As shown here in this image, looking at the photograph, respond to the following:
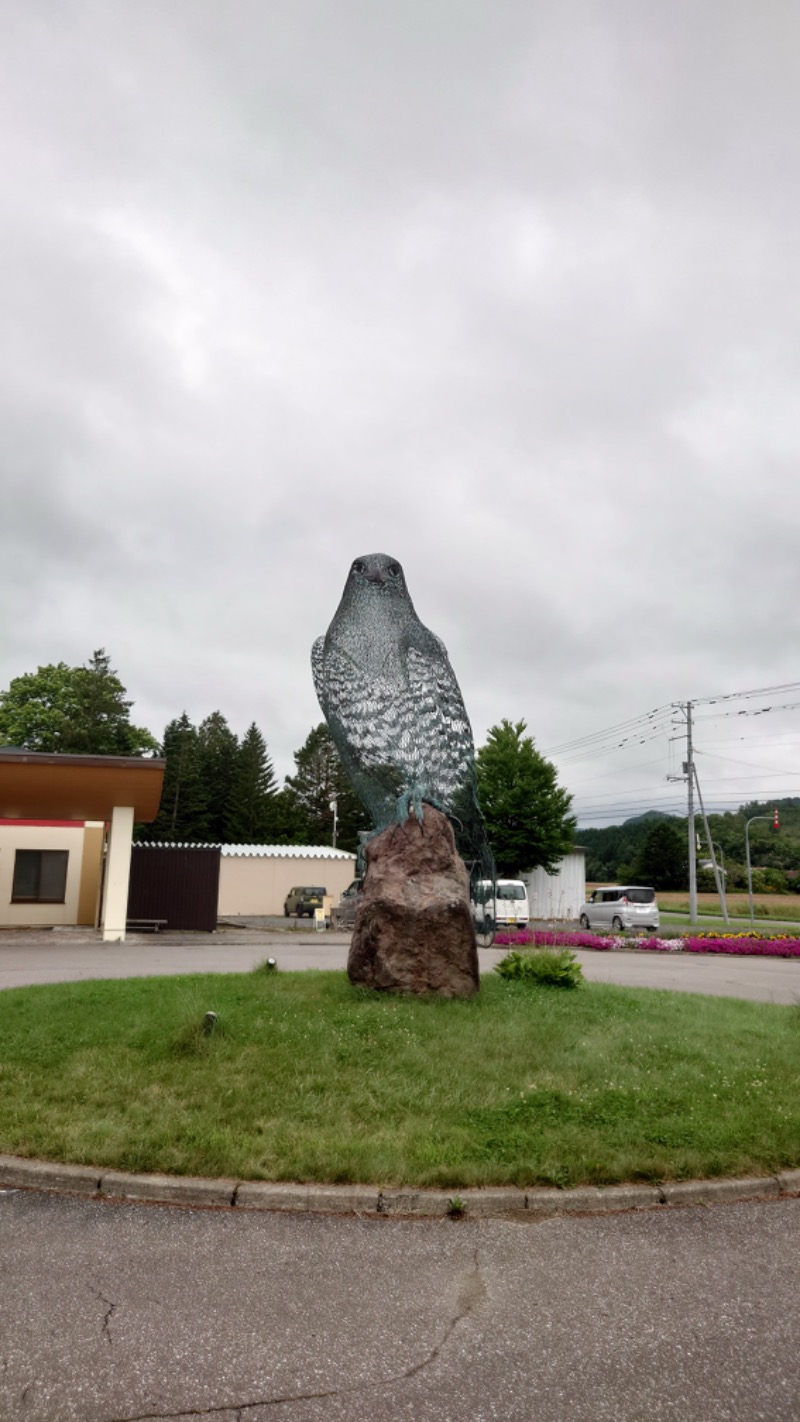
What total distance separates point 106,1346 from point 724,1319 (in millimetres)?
2352

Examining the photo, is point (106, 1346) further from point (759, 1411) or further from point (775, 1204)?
point (775, 1204)

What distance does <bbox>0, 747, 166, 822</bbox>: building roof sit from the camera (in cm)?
1700

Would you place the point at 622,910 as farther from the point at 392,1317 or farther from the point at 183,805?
the point at 183,805

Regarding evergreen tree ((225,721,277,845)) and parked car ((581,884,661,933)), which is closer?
parked car ((581,884,661,933))

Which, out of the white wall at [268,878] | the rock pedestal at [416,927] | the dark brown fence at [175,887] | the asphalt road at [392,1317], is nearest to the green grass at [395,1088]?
the rock pedestal at [416,927]

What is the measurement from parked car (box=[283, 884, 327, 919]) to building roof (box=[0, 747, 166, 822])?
35.6 feet

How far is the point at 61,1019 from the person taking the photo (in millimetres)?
7852

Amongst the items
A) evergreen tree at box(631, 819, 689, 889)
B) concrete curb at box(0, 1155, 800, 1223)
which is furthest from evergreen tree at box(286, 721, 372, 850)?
concrete curb at box(0, 1155, 800, 1223)

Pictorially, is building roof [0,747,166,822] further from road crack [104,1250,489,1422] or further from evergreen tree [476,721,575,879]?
evergreen tree [476,721,575,879]

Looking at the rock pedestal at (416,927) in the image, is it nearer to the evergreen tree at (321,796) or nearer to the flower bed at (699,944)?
the flower bed at (699,944)

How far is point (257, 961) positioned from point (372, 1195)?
11978 millimetres

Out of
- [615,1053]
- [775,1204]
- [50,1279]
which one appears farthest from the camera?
[615,1053]

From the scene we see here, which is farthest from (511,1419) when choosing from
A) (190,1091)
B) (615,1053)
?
(615,1053)

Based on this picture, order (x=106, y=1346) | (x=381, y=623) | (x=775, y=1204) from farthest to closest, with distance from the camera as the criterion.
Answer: (x=381, y=623), (x=775, y=1204), (x=106, y=1346)
